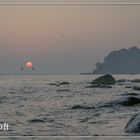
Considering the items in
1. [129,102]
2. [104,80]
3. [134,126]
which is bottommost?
[134,126]

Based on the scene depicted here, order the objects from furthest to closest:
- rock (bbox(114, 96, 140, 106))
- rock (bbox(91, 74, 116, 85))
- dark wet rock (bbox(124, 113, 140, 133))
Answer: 1. rock (bbox(91, 74, 116, 85))
2. rock (bbox(114, 96, 140, 106))
3. dark wet rock (bbox(124, 113, 140, 133))

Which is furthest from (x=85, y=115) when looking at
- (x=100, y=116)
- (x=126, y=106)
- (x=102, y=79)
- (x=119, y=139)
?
(x=102, y=79)

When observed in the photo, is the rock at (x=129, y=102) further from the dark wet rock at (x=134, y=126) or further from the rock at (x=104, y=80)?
the rock at (x=104, y=80)

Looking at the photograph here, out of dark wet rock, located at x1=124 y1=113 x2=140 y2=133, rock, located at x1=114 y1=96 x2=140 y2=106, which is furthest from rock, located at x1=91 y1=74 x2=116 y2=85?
dark wet rock, located at x1=124 y1=113 x2=140 y2=133

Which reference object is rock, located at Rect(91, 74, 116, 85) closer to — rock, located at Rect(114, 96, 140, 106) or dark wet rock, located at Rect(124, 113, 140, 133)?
rock, located at Rect(114, 96, 140, 106)

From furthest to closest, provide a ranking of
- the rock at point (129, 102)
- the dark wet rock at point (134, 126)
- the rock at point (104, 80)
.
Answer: the rock at point (104, 80), the rock at point (129, 102), the dark wet rock at point (134, 126)

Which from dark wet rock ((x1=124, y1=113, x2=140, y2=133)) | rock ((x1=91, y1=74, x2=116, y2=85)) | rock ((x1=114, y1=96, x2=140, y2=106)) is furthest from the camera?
rock ((x1=91, y1=74, x2=116, y2=85))

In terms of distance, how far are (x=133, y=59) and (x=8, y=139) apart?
12150cm

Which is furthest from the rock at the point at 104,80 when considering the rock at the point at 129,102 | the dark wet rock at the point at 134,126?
the dark wet rock at the point at 134,126

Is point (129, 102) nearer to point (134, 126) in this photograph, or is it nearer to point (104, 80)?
point (134, 126)

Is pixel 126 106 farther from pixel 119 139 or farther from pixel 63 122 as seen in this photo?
pixel 119 139

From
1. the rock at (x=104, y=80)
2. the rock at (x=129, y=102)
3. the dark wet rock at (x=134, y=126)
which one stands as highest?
the rock at (x=104, y=80)

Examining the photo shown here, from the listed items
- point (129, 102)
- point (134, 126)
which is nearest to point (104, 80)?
point (129, 102)

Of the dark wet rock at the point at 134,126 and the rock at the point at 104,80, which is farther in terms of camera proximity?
the rock at the point at 104,80
